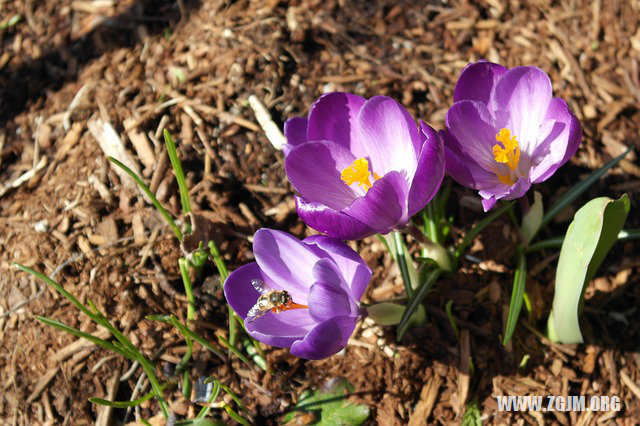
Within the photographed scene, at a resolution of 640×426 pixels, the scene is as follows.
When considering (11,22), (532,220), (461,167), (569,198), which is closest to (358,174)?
(461,167)

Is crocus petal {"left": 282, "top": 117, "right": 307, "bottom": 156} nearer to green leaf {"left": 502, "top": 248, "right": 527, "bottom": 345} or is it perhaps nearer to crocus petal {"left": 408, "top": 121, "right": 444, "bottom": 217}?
crocus petal {"left": 408, "top": 121, "right": 444, "bottom": 217}

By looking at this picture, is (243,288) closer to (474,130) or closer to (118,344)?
(118,344)

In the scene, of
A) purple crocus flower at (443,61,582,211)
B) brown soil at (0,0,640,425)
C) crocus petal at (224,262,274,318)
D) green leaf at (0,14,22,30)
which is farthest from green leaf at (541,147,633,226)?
green leaf at (0,14,22,30)

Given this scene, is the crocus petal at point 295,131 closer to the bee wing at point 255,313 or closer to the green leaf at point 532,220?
the bee wing at point 255,313

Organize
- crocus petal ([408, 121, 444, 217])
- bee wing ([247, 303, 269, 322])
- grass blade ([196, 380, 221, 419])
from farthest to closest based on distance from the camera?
grass blade ([196, 380, 221, 419])
bee wing ([247, 303, 269, 322])
crocus petal ([408, 121, 444, 217])

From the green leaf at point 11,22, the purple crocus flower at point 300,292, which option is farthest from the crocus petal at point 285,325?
the green leaf at point 11,22
